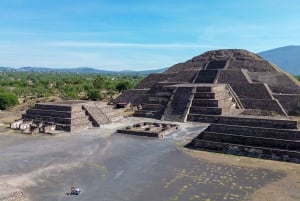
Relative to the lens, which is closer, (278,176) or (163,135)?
(278,176)

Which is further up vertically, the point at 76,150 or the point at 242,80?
the point at 242,80

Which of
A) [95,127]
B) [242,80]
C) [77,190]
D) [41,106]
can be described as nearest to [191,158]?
[77,190]

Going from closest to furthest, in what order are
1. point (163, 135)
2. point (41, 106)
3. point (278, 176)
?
point (278, 176)
point (163, 135)
point (41, 106)

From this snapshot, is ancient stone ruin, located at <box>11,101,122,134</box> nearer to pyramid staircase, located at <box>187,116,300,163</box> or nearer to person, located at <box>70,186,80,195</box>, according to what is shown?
pyramid staircase, located at <box>187,116,300,163</box>

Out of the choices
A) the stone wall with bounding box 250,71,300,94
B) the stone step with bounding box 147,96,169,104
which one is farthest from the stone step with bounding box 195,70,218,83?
the stone step with bounding box 147,96,169,104

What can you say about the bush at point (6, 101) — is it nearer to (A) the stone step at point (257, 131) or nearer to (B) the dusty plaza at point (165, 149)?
(B) the dusty plaza at point (165, 149)

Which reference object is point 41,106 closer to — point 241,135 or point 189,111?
point 189,111

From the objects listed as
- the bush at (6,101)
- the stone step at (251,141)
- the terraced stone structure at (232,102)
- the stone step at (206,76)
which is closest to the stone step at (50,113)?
the terraced stone structure at (232,102)
